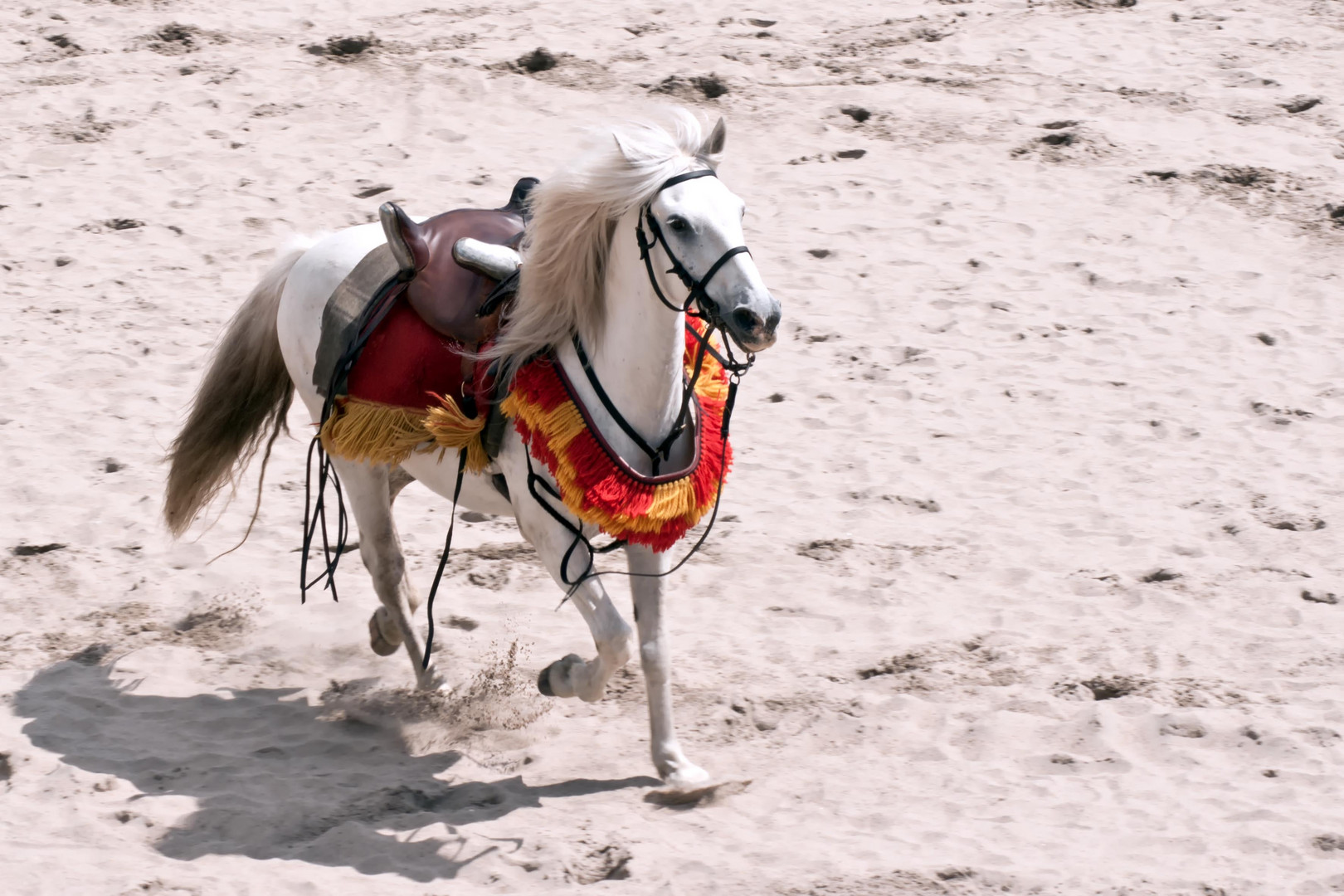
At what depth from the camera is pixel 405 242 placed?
4.21 metres

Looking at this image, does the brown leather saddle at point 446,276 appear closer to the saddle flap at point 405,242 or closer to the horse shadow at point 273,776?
the saddle flap at point 405,242

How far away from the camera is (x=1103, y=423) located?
641 cm

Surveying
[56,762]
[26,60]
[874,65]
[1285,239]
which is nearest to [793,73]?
[874,65]

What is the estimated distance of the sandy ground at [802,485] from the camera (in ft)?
13.2

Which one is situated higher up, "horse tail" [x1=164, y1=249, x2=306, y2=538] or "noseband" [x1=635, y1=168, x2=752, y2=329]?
"noseband" [x1=635, y1=168, x2=752, y2=329]

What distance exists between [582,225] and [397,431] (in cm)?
93

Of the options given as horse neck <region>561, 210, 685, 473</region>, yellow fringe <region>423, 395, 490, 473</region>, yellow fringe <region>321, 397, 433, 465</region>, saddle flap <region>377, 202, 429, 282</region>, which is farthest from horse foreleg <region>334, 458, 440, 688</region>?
horse neck <region>561, 210, 685, 473</region>

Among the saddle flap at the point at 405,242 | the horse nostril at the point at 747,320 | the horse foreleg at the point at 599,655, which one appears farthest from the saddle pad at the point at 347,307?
the horse nostril at the point at 747,320

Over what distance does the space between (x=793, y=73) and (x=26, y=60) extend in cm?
445

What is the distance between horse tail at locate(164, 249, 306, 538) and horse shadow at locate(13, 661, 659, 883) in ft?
2.07

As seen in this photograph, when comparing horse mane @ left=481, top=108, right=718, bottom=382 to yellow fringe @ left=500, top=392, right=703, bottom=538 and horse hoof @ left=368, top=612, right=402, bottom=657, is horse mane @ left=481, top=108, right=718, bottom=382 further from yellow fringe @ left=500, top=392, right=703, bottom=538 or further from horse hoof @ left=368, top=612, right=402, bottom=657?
horse hoof @ left=368, top=612, right=402, bottom=657

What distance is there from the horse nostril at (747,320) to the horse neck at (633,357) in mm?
294

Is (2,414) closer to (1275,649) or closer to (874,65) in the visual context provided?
(1275,649)

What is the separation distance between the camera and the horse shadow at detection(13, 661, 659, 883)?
392 centimetres
